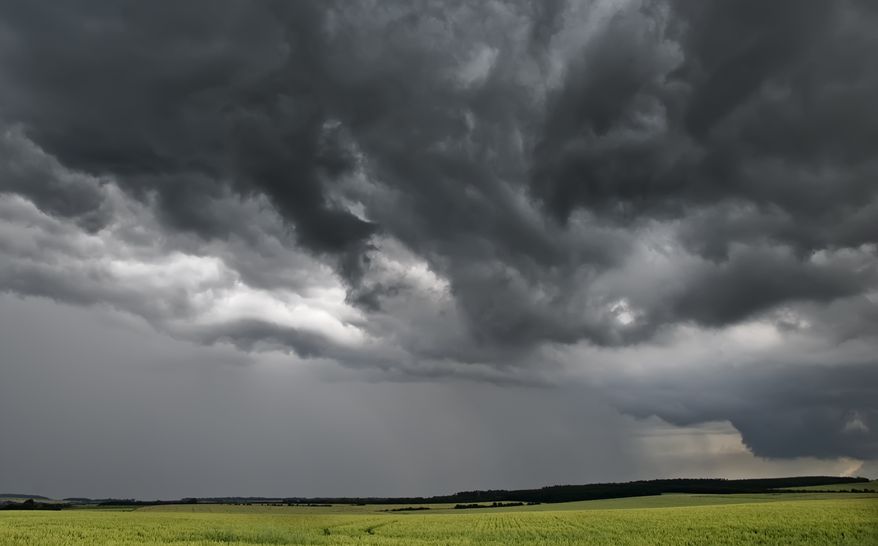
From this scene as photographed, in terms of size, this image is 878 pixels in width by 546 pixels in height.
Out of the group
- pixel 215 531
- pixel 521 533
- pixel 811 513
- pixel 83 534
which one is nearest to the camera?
pixel 83 534

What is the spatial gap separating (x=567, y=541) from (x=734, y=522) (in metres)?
18.3

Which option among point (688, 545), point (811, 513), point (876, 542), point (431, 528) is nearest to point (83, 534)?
point (431, 528)

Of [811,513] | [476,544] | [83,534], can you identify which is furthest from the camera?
[811,513]

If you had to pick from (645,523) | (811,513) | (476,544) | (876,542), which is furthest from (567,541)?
(811,513)

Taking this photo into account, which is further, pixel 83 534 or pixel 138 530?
pixel 138 530

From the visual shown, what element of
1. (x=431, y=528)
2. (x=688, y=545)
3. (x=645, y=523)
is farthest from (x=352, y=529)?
(x=688, y=545)

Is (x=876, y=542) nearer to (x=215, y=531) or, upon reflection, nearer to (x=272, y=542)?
(x=272, y=542)

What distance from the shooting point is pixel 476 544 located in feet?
136

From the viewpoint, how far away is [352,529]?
57.8 metres

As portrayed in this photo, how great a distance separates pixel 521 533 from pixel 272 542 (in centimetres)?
1945

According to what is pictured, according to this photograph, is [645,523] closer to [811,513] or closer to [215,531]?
[811,513]

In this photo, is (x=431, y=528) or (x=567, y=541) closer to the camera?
(x=567, y=541)

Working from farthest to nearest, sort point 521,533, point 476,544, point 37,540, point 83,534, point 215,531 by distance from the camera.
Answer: point 215,531, point 521,533, point 83,534, point 476,544, point 37,540

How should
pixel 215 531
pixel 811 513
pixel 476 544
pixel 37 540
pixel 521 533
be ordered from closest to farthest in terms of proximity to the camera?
1. pixel 37 540
2. pixel 476 544
3. pixel 521 533
4. pixel 215 531
5. pixel 811 513
